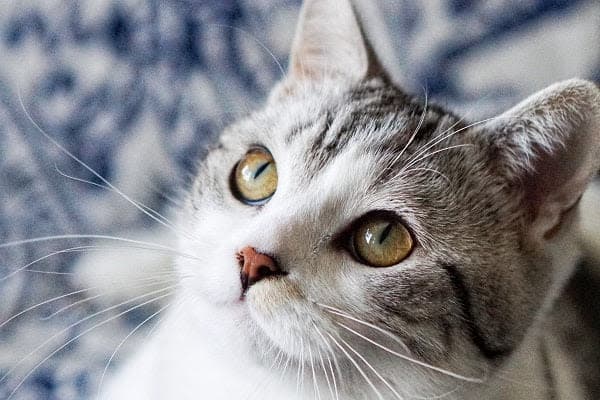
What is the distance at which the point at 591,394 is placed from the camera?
917 millimetres

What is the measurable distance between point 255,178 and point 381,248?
189 mm

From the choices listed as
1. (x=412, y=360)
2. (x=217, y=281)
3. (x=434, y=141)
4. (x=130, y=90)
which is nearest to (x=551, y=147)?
(x=434, y=141)

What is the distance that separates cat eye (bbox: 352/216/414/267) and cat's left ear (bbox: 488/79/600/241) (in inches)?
6.7

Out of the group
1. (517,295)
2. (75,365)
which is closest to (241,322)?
(517,295)

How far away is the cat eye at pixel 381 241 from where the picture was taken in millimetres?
694

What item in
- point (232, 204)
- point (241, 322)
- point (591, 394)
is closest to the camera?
point (241, 322)

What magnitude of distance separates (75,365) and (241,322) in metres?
0.55

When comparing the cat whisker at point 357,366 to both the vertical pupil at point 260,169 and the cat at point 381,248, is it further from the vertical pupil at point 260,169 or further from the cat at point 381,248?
the vertical pupil at point 260,169

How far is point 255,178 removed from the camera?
79cm

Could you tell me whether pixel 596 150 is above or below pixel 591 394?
above

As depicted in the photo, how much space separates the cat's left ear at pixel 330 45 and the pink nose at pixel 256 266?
378 millimetres

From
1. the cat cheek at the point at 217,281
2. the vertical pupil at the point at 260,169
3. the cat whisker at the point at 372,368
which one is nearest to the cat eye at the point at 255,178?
the vertical pupil at the point at 260,169

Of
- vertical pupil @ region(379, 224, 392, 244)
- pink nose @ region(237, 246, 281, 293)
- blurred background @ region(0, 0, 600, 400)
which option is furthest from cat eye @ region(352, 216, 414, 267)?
blurred background @ region(0, 0, 600, 400)

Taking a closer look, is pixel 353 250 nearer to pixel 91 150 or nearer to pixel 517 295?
pixel 517 295
